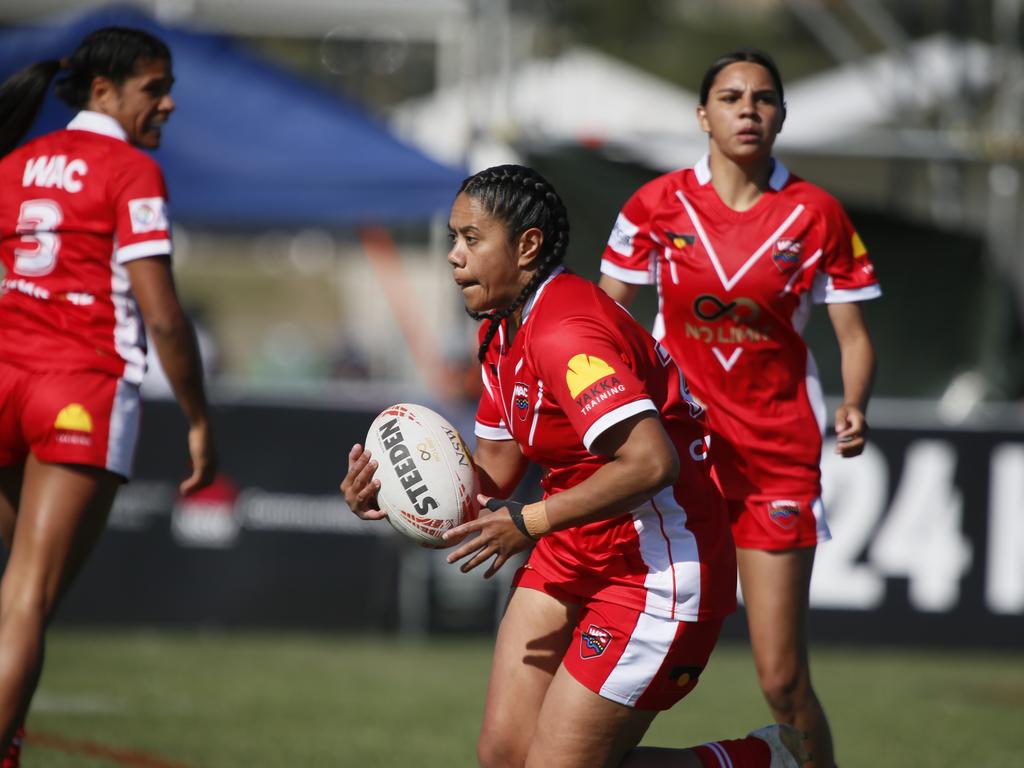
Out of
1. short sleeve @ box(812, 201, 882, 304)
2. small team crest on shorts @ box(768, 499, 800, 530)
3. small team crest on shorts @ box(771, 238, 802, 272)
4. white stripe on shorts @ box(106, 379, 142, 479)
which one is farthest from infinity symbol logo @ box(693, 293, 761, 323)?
white stripe on shorts @ box(106, 379, 142, 479)

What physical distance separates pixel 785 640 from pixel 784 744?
577 millimetres

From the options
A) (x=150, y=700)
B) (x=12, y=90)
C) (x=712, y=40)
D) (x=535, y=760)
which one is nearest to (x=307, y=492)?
(x=150, y=700)

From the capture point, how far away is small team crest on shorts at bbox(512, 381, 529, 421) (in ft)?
12.8

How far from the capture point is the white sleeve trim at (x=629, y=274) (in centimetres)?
507

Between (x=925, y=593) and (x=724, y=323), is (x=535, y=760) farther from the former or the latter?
(x=925, y=593)

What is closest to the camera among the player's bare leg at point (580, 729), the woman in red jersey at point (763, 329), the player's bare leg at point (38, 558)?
the player's bare leg at point (580, 729)

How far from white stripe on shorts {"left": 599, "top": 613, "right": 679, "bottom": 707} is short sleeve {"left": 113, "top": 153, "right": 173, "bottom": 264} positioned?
1907 mm

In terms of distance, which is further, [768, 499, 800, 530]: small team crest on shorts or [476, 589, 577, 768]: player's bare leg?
[768, 499, 800, 530]: small team crest on shorts

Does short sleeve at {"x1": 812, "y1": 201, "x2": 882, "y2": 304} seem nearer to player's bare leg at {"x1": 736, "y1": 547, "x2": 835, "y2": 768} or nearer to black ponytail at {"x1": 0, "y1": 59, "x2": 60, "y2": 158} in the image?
player's bare leg at {"x1": 736, "y1": 547, "x2": 835, "y2": 768}

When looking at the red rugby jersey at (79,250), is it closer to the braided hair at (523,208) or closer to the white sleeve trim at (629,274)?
the braided hair at (523,208)

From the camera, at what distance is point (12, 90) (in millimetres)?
5000

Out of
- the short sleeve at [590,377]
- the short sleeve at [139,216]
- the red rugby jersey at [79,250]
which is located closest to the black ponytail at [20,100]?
the red rugby jersey at [79,250]

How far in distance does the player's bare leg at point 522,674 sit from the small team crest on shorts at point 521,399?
0.58 m

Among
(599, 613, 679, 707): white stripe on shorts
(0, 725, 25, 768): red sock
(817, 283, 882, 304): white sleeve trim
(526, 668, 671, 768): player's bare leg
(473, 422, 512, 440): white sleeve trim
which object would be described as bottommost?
(0, 725, 25, 768): red sock
